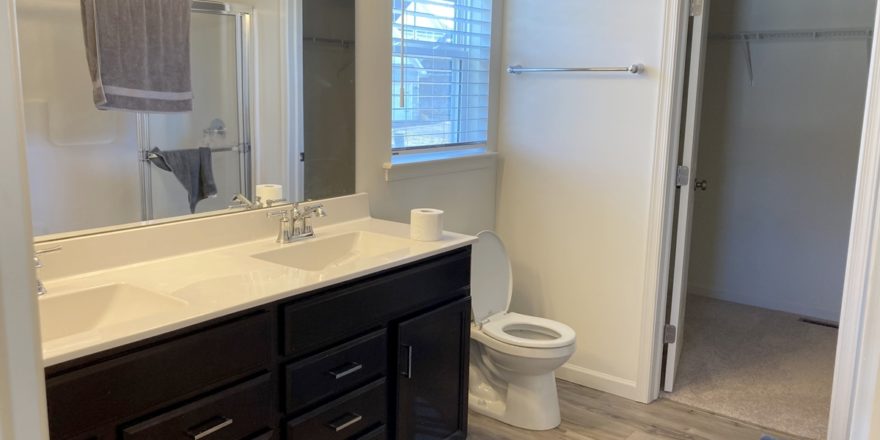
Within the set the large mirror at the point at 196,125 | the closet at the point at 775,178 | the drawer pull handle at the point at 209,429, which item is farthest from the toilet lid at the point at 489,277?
the drawer pull handle at the point at 209,429

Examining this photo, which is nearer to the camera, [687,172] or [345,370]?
[345,370]

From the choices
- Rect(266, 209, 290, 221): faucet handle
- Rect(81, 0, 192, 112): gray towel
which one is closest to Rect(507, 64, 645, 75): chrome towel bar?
Rect(266, 209, 290, 221): faucet handle

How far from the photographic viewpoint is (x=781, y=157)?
14.6 feet

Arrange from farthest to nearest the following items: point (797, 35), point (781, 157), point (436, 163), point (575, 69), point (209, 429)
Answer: point (781, 157)
point (797, 35)
point (575, 69)
point (436, 163)
point (209, 429)

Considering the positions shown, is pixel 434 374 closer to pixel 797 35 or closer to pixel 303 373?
pixel 303 373

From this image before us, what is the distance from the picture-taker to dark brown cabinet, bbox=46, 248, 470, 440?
1452 millimetres

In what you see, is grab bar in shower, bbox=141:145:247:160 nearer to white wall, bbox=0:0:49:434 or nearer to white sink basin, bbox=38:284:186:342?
white sink basin, bbox=38:284:186:342

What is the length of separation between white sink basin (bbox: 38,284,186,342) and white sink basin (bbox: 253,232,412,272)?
1.63ft

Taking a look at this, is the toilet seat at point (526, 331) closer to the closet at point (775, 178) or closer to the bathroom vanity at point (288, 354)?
the bathroom vanity at point (288, 354)

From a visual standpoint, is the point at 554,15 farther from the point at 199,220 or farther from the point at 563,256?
the point at 199,220

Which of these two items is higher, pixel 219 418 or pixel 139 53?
pixel 139 53

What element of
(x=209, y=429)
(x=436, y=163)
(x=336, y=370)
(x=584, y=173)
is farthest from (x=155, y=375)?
(x=584, y=173)

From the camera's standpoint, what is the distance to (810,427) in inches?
118

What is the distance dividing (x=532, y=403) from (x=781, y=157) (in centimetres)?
261
